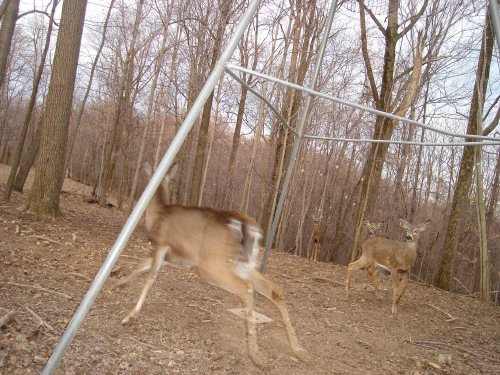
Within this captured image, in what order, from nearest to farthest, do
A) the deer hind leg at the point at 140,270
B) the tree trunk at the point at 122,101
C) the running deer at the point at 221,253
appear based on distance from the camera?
the running deer at the point at 221,253 < the deer hind leg at the point at 140,270 < the tree trunk at the point at 122,101

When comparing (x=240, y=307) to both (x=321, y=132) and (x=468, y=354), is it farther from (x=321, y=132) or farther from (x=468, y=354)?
(x=321, y=132)

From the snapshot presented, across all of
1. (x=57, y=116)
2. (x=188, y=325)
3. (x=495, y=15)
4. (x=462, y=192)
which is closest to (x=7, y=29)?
(x=57, y=116)

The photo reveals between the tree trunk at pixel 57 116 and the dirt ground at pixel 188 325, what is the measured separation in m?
0.46

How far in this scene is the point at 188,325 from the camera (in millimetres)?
4273

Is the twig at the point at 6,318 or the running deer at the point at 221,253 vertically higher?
the running deer at the point at 221,253

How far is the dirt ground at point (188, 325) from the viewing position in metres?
3.30

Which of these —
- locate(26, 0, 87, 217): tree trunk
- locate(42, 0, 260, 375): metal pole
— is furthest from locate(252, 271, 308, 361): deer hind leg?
locate(26, 0, 87, 217): tree trunk

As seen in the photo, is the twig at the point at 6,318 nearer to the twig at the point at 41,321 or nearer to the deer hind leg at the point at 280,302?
the twig at the point at 41,321

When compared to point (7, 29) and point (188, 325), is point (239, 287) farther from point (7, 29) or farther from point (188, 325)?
point (7, 29)

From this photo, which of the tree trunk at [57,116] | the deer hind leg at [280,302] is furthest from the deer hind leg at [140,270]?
the tree trunk at [57,116]

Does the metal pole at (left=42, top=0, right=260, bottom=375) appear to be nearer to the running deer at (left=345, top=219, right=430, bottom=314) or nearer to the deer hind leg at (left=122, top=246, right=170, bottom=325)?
the deer hind leg at (left=122, top=246, right=170, bottom=325)

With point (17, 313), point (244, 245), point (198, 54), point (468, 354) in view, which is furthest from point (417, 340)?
point (198, 54)

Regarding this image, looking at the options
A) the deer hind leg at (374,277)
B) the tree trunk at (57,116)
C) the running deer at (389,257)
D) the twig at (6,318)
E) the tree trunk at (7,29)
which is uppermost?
Answer: the tree trunk at (7,29)

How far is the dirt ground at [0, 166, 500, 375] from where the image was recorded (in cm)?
330
